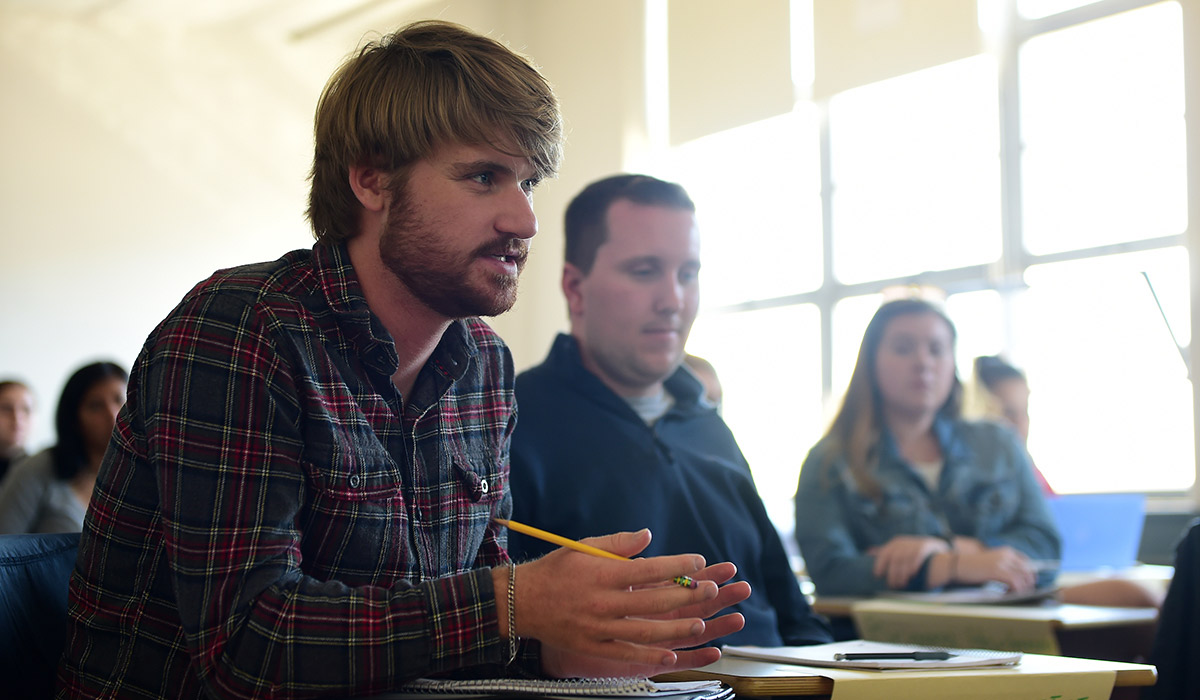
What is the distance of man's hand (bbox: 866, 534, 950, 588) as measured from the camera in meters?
2.57

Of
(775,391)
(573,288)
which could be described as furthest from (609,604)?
(775,391)

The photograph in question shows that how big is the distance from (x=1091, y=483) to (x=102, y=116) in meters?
6.43

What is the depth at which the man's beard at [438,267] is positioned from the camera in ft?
4.18

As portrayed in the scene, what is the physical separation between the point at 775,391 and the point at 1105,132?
267cm

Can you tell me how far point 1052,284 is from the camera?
598cm

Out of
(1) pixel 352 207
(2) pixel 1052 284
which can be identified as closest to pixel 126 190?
(2) pixel 1052 284

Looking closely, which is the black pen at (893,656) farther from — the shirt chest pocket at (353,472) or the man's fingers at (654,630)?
→ the shirt chest pocket at (353,472)

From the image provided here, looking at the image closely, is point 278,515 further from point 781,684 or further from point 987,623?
point 987,623

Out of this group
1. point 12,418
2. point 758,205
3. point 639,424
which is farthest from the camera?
point 758,205

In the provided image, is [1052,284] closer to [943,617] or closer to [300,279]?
[943,617]

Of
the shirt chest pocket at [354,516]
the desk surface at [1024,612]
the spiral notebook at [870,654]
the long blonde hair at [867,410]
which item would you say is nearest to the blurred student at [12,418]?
the long blonde hair at [867,410]

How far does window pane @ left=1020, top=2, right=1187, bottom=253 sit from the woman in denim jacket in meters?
3.05

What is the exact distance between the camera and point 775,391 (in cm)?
742

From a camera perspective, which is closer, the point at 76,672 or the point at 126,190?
the point at 76,672
